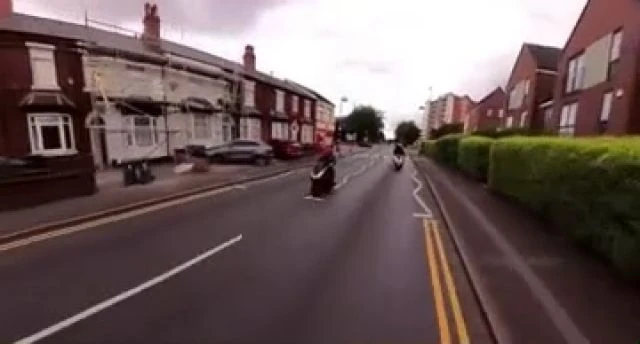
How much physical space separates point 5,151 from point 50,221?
14.1 metres

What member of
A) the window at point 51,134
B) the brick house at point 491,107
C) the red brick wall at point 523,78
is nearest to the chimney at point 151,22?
the window at point 51,134

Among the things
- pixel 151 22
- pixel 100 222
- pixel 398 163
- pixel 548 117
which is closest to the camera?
pixel 100 222

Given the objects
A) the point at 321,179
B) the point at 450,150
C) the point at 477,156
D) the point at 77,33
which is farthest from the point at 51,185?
the point at 450,150

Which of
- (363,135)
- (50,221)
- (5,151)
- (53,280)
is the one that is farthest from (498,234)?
(363,135)

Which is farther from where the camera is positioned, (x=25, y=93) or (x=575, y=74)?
(x=575, y=74)

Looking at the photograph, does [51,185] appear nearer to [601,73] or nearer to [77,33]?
[77,33]

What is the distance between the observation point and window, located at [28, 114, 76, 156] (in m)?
22.0

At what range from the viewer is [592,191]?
7758mm

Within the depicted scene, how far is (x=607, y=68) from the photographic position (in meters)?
25.1

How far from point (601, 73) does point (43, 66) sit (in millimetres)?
29473

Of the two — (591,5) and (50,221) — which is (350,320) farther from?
(591,5)

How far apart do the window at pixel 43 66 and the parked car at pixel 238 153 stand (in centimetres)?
1005

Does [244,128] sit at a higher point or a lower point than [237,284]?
higher

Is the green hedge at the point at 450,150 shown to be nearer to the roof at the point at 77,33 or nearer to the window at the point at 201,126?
the window at the point at 201,126
